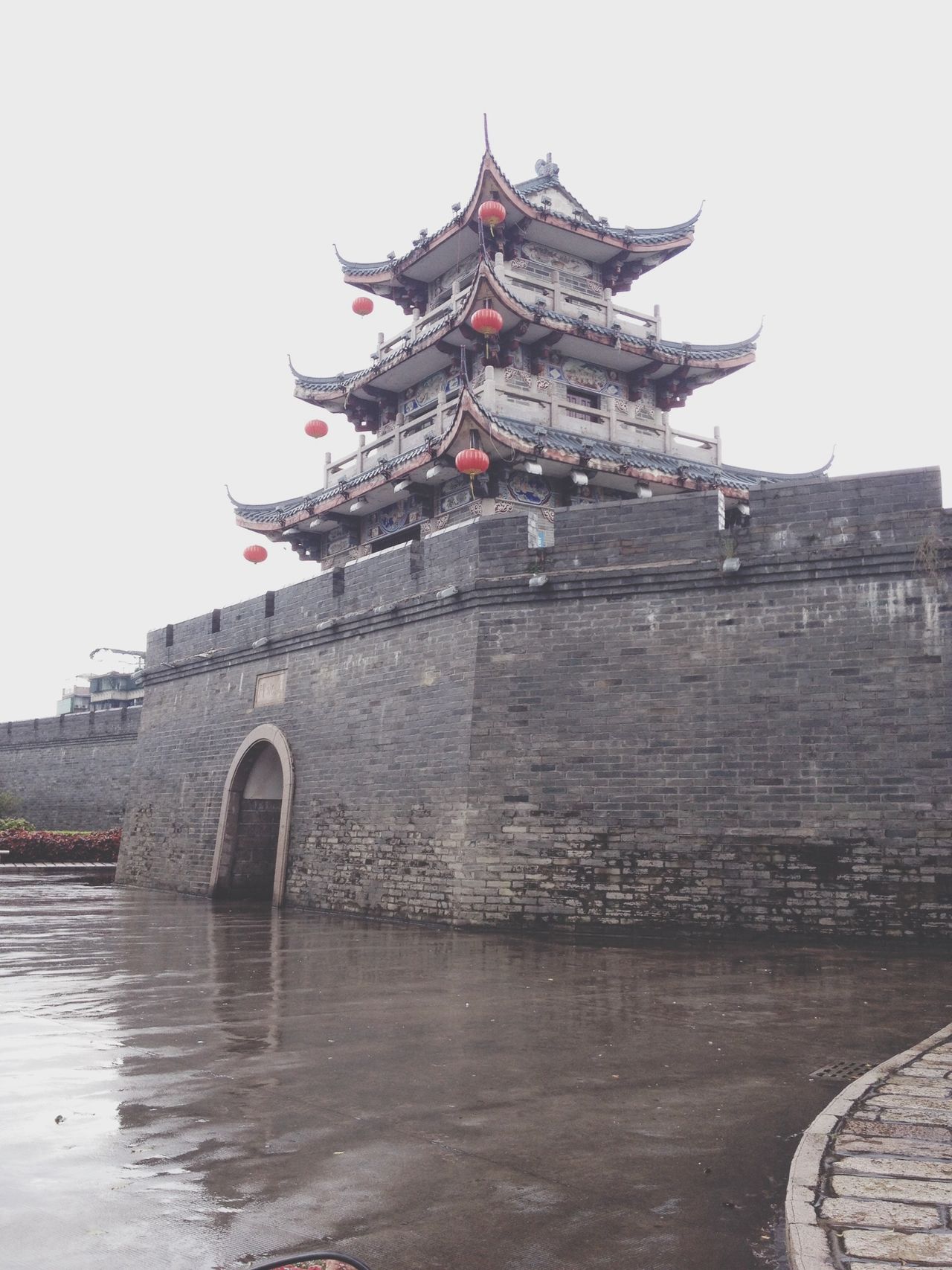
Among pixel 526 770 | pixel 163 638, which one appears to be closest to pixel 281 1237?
pixel 526 770

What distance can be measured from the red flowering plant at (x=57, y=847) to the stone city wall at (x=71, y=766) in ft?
7.31

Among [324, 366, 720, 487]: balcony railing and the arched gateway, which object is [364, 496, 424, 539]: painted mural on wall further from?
the arched gateway

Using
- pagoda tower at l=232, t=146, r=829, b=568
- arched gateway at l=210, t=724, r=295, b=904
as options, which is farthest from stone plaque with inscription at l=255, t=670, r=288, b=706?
pagoda tower at l=232, t=146, r=829, b=568

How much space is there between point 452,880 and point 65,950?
3455 mm

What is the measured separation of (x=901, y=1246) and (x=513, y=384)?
13.7 metres

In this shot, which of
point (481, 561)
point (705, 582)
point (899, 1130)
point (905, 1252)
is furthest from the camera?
point (481, 561)

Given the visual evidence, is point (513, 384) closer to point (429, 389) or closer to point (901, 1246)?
point (429, 389)

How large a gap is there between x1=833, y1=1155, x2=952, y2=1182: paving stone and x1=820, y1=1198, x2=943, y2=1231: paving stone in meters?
0.20

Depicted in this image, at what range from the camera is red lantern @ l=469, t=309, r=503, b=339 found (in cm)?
1367

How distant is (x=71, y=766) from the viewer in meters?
25.1

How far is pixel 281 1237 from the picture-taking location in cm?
253

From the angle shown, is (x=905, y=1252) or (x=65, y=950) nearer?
(x=905, y=1252)

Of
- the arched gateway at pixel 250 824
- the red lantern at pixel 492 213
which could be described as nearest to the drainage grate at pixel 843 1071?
the arched gateway at pixel 250 824

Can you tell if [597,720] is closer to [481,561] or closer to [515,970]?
[481,561]
